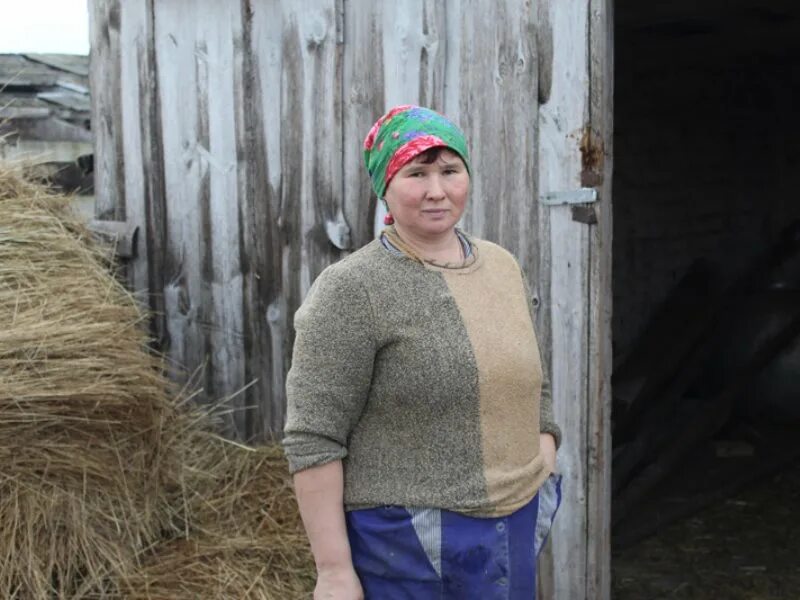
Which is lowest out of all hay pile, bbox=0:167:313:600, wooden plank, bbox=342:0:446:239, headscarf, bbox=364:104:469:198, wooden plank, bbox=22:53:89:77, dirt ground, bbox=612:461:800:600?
dirt ground, bbox=612:461:800:600

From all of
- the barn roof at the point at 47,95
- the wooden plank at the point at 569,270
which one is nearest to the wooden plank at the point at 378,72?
the wooden plank at the point at 569,270

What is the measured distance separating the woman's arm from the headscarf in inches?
21.4

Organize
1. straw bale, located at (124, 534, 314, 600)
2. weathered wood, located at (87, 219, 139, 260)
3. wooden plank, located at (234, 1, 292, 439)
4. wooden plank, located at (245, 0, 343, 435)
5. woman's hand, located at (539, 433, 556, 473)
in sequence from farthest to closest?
weathered wood, located at (87, 219, 139, 260)
wooden plank, located at (234, 1, 292, 439)
wooden plank, located at (245, 0, 343, 435)
straw bale, located at (124, 534, 314, 600)
woman's hand, located at (539, 433, 556, 473)

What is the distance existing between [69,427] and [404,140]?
1639mm

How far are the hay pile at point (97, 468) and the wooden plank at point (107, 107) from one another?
53 centimetres

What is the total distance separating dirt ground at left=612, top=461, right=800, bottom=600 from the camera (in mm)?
4918

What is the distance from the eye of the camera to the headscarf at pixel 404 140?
2234mm

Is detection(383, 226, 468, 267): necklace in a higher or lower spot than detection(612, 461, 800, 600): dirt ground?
higher

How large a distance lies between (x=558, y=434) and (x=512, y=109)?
128cm

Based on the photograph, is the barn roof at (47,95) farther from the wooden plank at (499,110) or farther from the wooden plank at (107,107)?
the wooden plank at (499,110)

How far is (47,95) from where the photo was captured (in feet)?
24.6

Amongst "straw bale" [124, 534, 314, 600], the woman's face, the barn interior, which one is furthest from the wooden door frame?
the barn interior

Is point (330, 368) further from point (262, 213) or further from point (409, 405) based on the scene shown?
point (262, 213)

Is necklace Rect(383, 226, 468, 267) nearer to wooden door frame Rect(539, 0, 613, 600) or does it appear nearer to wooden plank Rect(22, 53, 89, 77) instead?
wooden door frame Rect(539, 0, 613, 600)
